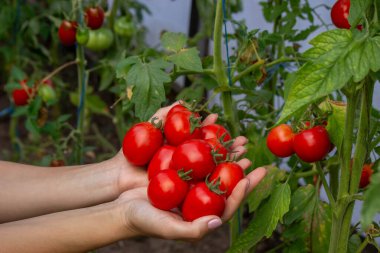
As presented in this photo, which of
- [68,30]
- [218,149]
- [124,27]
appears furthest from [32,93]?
[218,149]

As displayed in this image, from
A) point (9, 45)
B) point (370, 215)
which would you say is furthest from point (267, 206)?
point (9, 45)

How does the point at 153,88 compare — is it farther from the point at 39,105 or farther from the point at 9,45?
the point at 9,45

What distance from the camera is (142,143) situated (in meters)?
1.34

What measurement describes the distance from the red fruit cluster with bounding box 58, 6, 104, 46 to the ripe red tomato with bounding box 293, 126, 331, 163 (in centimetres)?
119

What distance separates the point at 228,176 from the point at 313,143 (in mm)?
176

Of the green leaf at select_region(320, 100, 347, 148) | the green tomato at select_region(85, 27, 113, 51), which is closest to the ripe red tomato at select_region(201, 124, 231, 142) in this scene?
the green leaf at select_region(320, 100, 347, 148)

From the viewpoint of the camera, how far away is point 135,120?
2115 mm

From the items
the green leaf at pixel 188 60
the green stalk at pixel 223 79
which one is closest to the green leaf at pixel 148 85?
the green leaf at pixel 188 60

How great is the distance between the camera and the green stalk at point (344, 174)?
116 centimetres

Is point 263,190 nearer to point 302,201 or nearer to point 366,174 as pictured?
point 302,201

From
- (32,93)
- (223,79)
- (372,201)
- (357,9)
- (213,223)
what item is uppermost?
(357,9)

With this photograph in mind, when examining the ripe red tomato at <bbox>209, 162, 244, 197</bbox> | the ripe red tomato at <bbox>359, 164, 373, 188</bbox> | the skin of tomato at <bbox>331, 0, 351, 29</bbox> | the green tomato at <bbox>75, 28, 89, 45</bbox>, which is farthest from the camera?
the green tomato at <bbox>75, 28, 89, 45</bbox>

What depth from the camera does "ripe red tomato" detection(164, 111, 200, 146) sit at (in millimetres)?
1319

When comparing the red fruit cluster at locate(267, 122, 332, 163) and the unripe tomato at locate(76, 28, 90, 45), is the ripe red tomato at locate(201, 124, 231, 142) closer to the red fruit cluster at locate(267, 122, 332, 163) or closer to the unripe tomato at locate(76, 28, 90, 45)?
the red fruit cluster at locate(267, 122, 332, 163)
